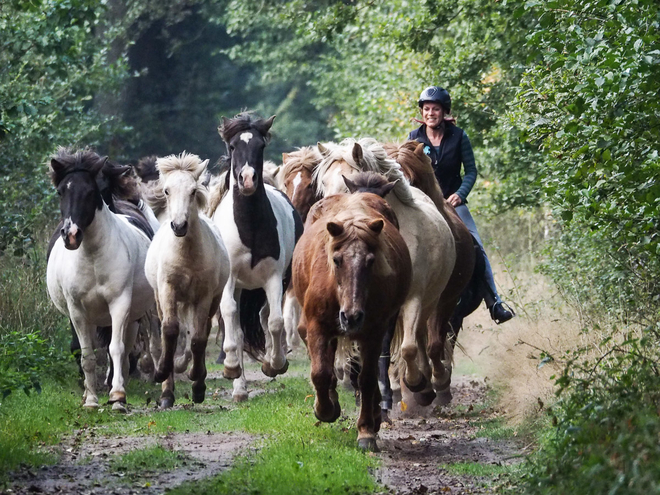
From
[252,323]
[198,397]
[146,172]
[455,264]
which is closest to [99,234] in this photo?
[198,397]

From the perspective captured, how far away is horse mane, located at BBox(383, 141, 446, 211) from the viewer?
10.4 meters

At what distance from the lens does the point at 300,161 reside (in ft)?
44.3

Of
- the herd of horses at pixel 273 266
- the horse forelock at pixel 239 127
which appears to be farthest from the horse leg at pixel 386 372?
the horse forelock at pixel 239 127

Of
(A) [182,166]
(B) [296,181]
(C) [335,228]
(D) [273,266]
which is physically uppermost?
(A) [182,166]

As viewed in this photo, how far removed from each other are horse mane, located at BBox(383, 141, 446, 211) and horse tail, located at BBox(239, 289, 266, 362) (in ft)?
9.39

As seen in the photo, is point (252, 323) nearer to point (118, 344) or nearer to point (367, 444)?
Answer: point (118, 344)

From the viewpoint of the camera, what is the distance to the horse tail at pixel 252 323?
41.3 feet

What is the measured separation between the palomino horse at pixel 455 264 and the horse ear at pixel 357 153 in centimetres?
78

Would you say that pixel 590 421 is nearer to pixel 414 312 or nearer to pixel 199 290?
pixel 414 312

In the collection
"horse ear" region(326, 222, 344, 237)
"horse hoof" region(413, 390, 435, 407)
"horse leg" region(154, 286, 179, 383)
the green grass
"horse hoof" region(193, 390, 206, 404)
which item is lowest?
"horse hoof" region(193, 390, 206, 404)

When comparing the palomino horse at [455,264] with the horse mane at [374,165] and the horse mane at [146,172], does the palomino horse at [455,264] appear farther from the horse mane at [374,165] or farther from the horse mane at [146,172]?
the horse mane at [146,172]

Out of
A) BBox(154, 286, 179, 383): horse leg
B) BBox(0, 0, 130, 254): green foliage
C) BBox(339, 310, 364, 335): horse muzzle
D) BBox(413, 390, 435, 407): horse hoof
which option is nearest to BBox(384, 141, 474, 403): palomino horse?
BBox(413, 390, 435, 407): horse hoof

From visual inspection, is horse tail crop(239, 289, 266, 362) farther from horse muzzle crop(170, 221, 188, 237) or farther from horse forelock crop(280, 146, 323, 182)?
horse muzzle crop(170, 221, 188, 237)

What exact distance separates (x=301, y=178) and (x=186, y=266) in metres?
3.40
